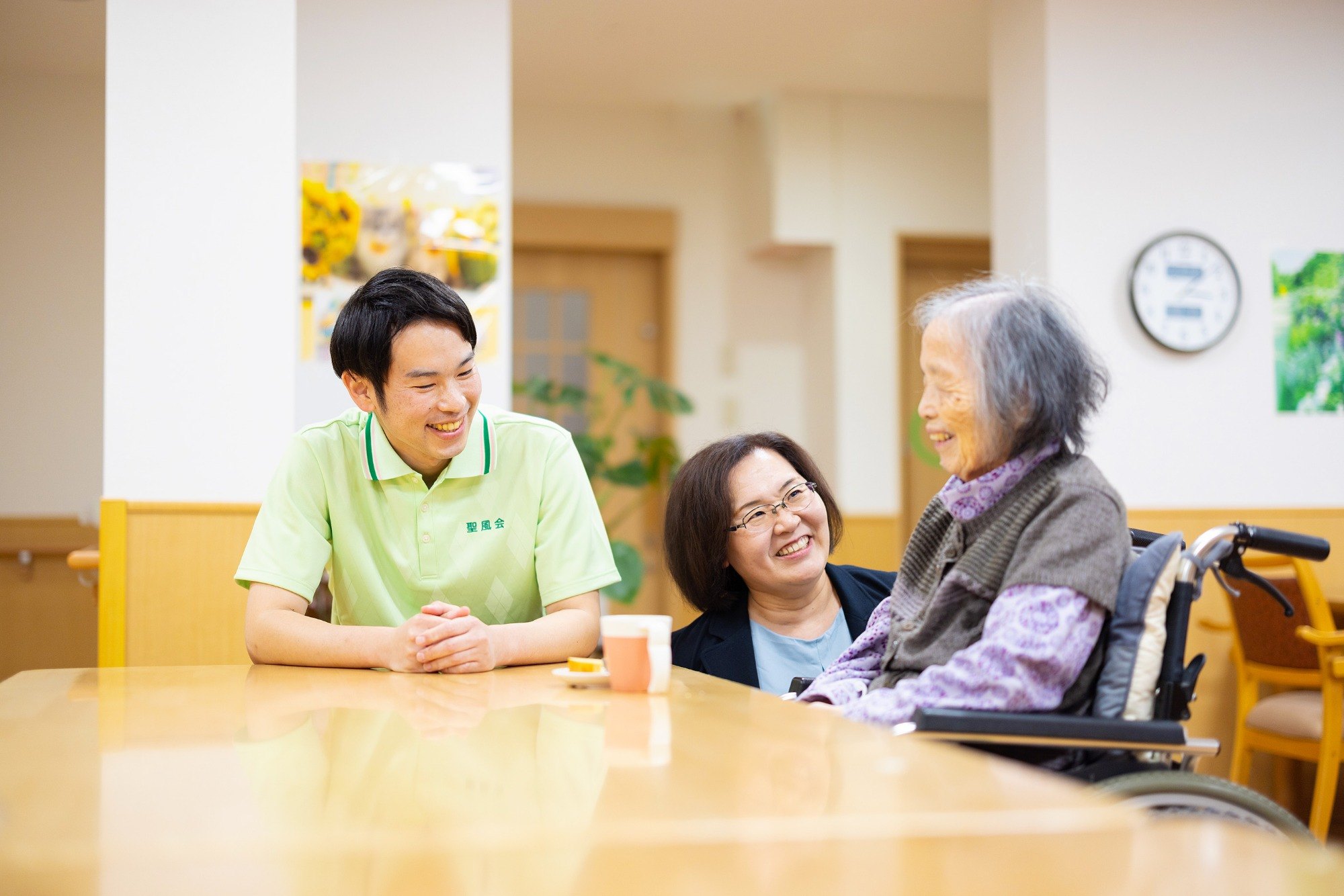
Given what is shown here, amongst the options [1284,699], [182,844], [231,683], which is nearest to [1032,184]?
[1284,699]

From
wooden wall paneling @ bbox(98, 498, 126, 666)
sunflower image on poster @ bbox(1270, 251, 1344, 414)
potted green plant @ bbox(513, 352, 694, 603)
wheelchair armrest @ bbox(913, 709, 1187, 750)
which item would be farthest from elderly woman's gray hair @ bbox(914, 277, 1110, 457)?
sunflower image on poster @ bbox(1270, 251, 1344, 414)

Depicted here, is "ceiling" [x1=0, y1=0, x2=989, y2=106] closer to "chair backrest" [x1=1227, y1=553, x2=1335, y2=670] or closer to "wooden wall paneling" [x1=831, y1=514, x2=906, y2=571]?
"wooden wall paneling" [x1=831, y1=514, x2=906, y2=571]

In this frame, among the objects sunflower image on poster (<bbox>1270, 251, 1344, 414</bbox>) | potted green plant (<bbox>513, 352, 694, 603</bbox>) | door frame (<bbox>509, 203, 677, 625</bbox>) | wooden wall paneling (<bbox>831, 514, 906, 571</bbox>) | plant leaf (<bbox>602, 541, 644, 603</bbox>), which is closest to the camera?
sunflower image on poster (<bbox>1270, 251, 1344, 414</bbox>)

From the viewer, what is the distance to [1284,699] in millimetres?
3396

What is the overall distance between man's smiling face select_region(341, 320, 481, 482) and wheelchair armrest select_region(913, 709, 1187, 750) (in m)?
0.97

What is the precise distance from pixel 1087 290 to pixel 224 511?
9.38 ft

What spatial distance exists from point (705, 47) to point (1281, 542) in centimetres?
398

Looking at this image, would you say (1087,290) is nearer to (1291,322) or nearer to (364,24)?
(1291,322)

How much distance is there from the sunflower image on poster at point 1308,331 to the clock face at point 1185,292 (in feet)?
0.68

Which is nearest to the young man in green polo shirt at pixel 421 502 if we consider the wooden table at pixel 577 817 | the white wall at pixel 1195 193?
the wooden table at pixel 577 817

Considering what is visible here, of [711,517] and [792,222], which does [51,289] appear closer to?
[792,222]

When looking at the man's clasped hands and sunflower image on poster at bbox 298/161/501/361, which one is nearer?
the man's clasped hands

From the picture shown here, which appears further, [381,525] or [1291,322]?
[1291,322]

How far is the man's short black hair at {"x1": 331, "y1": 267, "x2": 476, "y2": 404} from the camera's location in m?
1.88
